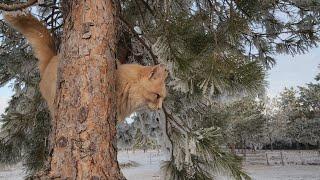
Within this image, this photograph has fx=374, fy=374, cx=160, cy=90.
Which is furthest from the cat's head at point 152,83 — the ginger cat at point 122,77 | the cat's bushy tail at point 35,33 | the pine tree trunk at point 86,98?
the cat's bushy tail at point 35,33

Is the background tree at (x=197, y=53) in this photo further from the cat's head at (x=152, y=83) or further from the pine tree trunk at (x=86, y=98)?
the pine tree trunk at (x=86, y=98)

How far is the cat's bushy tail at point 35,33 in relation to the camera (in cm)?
162

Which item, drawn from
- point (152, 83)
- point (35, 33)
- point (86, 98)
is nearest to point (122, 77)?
point (152, 83)

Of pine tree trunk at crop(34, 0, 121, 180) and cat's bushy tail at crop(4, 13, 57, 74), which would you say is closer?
pine tree trunk at crop(34, 0, 121, 180)

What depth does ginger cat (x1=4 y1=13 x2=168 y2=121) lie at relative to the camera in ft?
5.06

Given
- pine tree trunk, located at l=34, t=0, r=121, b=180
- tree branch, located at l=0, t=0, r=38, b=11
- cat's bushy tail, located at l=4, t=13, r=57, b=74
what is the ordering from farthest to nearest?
cat's bushy tail, located at l=4, t=13, r=57, b=74, tree branch, located at l=0, t=0, r=38, b=11, pine tree trunk, located at l=34, t=0, r=121, b=180

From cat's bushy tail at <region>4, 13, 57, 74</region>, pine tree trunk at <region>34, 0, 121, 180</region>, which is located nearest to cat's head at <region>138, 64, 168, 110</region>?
pine tree trunk at <region>34, 0, 121, 180</region>

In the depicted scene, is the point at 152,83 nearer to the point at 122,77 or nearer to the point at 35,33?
the point at 122,77

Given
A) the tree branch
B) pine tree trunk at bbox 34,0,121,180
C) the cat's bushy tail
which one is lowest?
pine tree trunk at bbox 34,0,121,180

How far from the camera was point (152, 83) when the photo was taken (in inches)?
61.7

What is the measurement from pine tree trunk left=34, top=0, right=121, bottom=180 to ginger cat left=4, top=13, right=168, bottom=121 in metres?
0.16

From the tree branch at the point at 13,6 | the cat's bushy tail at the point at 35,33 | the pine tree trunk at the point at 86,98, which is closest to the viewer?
the pine tree trunk at the point at 86,98

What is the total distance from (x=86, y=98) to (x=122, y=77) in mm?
311

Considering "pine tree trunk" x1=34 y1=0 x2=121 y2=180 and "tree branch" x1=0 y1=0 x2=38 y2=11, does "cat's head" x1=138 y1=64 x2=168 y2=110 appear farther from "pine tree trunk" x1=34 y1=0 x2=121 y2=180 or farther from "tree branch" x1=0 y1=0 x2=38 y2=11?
"tree branch" x1=0 y1=0 x2=38 y2=11
